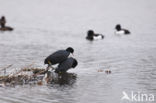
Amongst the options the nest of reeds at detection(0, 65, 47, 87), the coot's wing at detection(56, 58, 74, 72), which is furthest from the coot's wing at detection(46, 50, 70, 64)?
the nest of reeds at detection(0, 65, 47, 87)

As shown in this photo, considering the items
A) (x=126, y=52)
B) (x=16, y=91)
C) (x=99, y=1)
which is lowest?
(x=16, y=91)

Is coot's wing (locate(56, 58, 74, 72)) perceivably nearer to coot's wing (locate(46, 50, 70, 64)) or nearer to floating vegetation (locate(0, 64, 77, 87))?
coot's wing (locate(46, 50, 70, 64))

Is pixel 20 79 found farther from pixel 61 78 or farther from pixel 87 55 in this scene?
pixel 87 55

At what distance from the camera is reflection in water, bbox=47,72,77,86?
15.3m

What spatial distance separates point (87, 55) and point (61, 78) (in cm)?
603

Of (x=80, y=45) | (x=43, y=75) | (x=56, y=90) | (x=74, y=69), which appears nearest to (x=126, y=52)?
(x=80, y=45)

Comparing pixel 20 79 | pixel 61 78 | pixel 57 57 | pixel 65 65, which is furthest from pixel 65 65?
pixel 20 79

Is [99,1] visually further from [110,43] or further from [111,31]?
[110,43]

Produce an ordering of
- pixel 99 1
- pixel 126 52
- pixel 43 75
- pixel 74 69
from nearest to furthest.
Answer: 1. pixel 43 75
2. pixel 74 69
3. pixel 126 52
4. pixel 99 1

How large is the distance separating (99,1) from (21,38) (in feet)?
138

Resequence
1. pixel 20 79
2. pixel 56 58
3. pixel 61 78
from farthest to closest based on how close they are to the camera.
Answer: pixel 56 58
pixel 61 78
pixel 20 79

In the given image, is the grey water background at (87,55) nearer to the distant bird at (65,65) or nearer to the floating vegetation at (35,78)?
the floating vegetation at (35,78)

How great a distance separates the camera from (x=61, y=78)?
53.0 feet

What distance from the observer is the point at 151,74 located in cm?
1680
